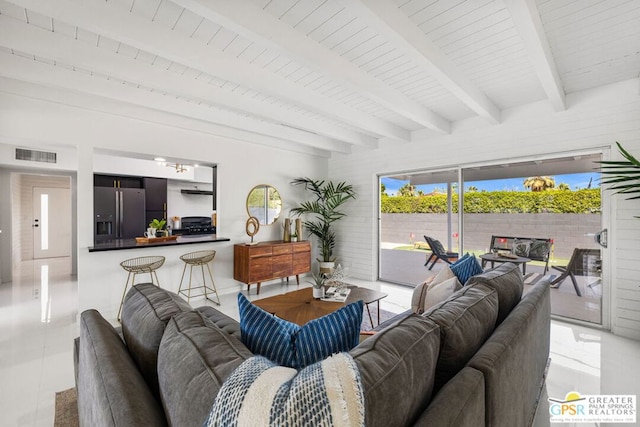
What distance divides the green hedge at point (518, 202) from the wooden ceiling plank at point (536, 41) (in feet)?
3.89

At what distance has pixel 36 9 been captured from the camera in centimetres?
176

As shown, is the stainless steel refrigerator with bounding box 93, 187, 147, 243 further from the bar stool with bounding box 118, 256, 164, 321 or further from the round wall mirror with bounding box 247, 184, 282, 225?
the round wall mirror with bounding box 247, 184, 282, 225

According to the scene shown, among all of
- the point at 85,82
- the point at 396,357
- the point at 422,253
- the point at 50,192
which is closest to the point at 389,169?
the point at 422,253

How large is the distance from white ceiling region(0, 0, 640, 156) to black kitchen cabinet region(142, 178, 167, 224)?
11.3ft

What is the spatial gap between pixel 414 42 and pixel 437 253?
343 cm

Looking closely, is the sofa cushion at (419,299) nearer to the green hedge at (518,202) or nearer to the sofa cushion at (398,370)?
the sofa cushion at (398,370)

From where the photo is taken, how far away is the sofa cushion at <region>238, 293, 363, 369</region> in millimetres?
1072

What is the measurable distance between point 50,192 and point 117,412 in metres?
9.65

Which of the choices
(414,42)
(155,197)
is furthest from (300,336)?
(155,197)

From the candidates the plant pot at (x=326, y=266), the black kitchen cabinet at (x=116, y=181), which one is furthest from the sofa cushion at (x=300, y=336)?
the black kitchen cabinet at (x=116, y=181)

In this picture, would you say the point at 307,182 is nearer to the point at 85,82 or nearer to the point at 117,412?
the point at 85,82

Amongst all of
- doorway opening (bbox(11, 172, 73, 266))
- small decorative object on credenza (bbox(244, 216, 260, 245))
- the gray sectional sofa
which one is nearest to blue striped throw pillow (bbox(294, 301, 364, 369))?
the gray sectional sofa

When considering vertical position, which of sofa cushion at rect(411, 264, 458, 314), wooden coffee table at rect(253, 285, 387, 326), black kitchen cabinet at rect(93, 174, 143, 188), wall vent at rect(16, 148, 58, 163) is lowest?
wooden coffee table at rect(253, 285, 387, 326)

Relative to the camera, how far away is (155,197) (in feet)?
22.5
